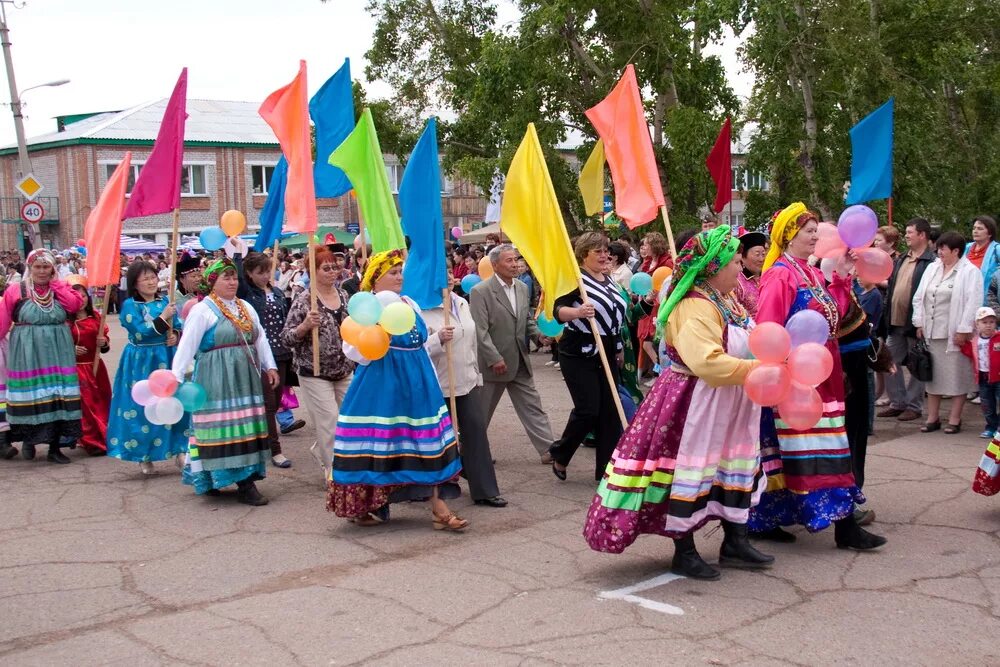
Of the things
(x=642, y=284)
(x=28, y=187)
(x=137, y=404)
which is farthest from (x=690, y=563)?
(x=28, y=187)

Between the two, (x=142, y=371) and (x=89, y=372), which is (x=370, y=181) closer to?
(x=142, y=371)


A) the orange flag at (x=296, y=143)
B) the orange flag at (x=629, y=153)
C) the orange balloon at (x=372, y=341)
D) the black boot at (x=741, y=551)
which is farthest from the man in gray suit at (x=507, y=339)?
the black boot at (x=741, y=551)

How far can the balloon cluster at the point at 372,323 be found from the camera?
6195mm

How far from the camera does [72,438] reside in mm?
9594

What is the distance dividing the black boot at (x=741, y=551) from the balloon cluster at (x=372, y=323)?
217cm

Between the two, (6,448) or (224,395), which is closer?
(224,395)

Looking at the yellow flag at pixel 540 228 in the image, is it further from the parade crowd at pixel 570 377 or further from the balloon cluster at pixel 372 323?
the balloon cluster at pixel 372 323

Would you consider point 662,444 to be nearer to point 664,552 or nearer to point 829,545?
point 664,552

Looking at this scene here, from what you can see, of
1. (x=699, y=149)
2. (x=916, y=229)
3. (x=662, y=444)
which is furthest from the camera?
(x=699, y=149)

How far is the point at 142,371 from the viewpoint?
8.90 m

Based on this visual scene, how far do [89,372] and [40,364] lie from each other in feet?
1.76

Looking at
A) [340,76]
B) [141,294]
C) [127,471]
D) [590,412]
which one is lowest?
[127,471]

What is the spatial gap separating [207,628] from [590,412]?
3393 millimetres

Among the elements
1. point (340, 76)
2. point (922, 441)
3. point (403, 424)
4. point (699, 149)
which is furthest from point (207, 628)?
point (699, 149)
